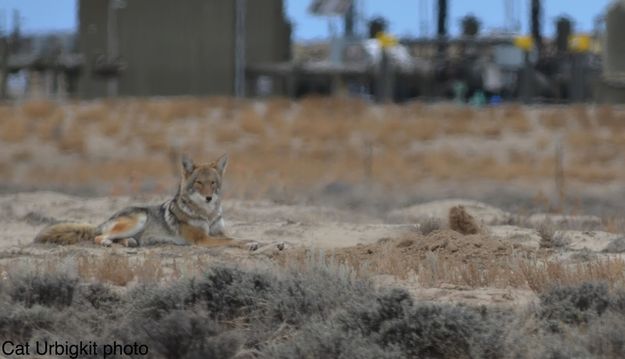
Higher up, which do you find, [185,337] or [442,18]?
[442,18]

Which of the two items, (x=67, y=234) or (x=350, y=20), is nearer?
(x=67, y=234)

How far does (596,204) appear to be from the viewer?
26766 mm

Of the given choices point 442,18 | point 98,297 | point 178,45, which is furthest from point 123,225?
point 442,18

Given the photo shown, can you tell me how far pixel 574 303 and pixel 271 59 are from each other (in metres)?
36.1

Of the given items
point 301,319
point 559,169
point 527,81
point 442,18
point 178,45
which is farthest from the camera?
point 442,18

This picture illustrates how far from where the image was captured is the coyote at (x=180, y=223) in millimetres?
15344

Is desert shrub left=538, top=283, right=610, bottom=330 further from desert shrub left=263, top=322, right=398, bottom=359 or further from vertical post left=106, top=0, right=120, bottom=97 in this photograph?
vertical post left=106, top=0, right=120, bottom=97

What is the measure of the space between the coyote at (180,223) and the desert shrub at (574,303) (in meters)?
4.67

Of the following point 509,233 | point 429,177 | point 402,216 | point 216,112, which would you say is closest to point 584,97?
point 216,112

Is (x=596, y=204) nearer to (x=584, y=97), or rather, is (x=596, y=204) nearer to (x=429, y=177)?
(x=429, y=177)

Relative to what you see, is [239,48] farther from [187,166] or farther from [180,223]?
[180,223]

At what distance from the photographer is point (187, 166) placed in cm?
1549

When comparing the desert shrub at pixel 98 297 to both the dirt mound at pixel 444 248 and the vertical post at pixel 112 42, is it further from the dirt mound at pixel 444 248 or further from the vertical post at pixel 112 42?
the vertical post at pixel 112 42

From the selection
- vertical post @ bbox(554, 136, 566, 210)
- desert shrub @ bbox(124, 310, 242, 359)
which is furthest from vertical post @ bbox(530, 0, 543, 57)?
desert shrub @ bbox(124, 310, 242, 359)
